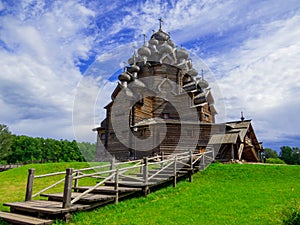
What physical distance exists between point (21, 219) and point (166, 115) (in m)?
20.6

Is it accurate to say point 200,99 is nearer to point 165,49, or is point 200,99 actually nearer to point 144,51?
point 165,49

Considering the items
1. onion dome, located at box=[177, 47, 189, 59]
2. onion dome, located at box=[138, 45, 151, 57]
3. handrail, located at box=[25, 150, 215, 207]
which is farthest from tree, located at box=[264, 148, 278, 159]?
handrail, located at box=[25, 150, 215, 207]

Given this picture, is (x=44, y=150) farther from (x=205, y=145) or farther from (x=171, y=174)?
(x=171, y=174)

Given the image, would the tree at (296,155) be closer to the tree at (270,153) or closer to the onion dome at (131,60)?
the tree at (270,153)

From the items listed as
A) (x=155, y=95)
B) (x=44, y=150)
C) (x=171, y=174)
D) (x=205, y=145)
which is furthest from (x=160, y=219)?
(x=44, y=150)

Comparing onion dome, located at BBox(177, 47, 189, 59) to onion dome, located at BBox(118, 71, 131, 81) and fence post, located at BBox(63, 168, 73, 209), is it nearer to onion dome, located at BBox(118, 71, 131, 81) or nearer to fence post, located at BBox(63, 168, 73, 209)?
onion dome, located at BBox(118, 71, 131, 81)

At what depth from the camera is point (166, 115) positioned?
26031 millimetres

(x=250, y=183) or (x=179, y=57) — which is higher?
(x=179, y=57)

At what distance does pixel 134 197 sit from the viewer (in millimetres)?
9523

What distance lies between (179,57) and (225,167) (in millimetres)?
18934

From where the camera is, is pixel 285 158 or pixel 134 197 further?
pixel 285 158

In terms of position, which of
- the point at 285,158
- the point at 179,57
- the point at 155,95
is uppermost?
the point at 179,57

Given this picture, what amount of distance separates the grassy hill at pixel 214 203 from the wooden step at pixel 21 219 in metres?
0.48

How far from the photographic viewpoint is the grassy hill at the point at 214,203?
686 cm
